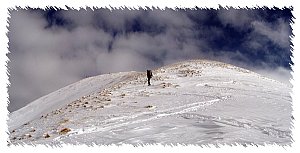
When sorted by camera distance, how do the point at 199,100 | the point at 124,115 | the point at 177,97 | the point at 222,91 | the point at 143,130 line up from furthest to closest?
the point at 222,91 < the point at 177,97 < the point at 199,100 < the point at 124,115 < the point at 143,130

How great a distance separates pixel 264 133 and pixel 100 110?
9.40 metres

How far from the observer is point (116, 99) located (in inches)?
865

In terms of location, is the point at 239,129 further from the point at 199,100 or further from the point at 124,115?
the point at 199,100

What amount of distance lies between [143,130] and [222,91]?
11316 mm

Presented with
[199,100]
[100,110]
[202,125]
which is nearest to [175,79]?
[199,100]

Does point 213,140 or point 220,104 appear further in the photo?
point 220,104

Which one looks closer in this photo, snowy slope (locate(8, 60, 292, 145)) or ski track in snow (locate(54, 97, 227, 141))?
snowy slope (locate(8, 60, 292, 145))

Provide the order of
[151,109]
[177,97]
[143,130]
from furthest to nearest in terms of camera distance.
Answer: [177,97]
[151,109]
[143,130]

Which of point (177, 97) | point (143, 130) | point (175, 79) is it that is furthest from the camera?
point (175, 79)

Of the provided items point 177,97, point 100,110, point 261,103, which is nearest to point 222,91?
point 177,97

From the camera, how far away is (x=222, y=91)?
74.6ft

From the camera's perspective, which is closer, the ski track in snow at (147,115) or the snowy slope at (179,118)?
the snowy slope at (179,118)

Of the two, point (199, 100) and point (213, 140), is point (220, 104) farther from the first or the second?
point (213, 140)

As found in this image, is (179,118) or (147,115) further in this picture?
(147,115)
